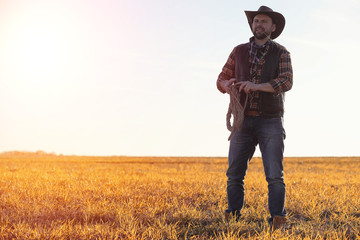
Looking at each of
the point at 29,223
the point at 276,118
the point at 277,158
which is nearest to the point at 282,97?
the point at 276,118

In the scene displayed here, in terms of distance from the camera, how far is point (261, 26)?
5383mm

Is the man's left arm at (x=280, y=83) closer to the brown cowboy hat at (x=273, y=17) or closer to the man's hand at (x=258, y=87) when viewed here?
the man's hand at (x=258, y=87)

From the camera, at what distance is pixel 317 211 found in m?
6.23

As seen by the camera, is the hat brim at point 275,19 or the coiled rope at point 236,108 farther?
the hat brim at point 275,19

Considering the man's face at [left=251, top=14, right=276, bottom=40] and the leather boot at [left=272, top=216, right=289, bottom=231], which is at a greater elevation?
the man's face at [left=251, top=14, right=276, bottom=40]

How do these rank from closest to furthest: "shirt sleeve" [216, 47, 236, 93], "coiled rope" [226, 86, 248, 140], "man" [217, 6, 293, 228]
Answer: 1. "man" [217, 6, 293, 228]
2. "coiled rope" [226, 86, 248, 140]
3. "shirt sleeve" [216, 47, 236, 93]

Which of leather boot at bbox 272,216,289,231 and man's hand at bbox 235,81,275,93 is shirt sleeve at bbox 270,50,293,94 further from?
leather boot at bbox 272,216,289,231

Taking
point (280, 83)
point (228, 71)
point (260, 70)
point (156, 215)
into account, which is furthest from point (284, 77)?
point (156, 215)

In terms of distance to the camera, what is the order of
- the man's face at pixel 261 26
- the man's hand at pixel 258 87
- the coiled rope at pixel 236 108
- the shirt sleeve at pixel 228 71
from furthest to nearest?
the shirt sleeve at pixel 228 71, the man's face at pixel 261 26, the coiled rope at pixel 236 108, the man's hand at pixel 258 87

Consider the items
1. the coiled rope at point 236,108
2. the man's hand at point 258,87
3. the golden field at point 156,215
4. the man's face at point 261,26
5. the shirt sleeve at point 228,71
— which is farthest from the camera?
the shirt sleeve at point 228,71

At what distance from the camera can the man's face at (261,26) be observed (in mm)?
5391

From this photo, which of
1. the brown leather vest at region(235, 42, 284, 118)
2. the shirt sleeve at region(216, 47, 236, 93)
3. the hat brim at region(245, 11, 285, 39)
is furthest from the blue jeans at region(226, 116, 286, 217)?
the hat brim at region(245, 11, 285, 39)

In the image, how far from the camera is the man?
17.0 ft

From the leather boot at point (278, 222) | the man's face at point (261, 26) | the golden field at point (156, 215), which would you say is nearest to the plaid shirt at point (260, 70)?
the man's face at point (261, 26)
